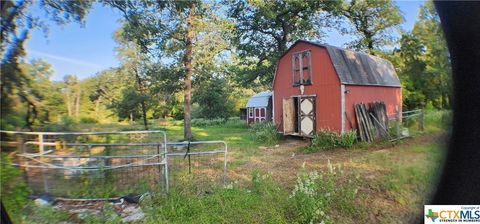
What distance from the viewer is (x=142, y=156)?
3.51ft

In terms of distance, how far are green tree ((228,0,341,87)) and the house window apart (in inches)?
3.4

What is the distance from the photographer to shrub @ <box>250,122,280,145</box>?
109 centimetres

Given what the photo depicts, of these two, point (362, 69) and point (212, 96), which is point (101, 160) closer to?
point (212, 96)

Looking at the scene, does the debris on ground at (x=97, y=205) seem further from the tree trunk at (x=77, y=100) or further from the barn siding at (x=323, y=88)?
the barn siding at (x=323, y=88)

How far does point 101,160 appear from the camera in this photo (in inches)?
38.9

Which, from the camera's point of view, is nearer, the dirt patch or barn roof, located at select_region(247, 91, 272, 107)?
the dirt patch

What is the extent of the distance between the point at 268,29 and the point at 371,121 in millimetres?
580

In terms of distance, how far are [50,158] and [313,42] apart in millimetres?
1180

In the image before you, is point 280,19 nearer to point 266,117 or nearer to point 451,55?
point 266,117

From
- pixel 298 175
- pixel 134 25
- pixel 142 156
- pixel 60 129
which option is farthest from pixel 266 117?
pixel 60 129

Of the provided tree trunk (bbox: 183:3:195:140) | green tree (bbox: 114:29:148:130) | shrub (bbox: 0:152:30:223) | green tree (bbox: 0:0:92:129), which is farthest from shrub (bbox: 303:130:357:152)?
shrub (bbox: 0:152:30:223)

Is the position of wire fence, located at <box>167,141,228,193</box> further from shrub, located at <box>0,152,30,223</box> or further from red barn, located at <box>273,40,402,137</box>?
shrub, located at <box>0,152,30,223</box>

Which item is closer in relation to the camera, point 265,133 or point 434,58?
point 434,58

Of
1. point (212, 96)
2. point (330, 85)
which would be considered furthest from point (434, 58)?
point (212, 96)
